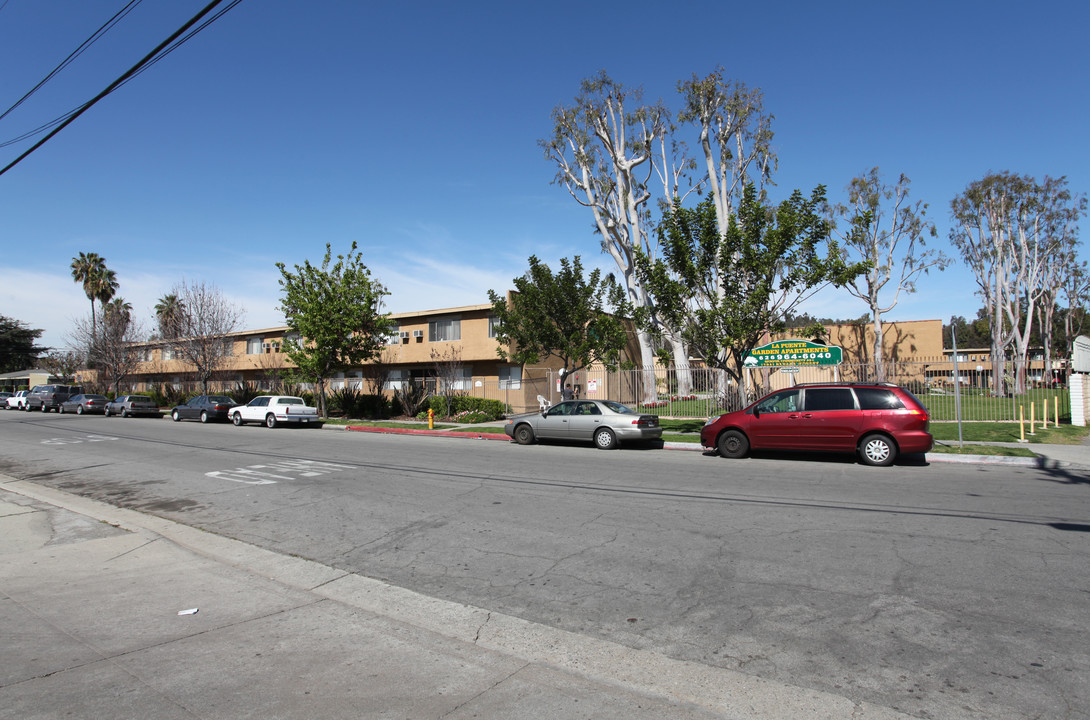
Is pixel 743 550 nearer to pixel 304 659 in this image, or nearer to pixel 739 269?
pixel 304 659

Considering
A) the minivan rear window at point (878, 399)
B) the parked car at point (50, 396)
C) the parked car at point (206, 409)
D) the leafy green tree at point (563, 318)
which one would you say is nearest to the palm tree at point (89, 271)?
the parked car at point (50, 396)

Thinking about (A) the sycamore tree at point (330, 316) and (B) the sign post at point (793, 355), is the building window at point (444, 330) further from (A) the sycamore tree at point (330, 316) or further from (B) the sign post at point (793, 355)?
(B) the sign post at point (793, 355)

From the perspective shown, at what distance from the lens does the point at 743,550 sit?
647 cm

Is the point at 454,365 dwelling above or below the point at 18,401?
above

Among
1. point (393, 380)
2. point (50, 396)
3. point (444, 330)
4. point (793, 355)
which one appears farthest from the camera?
point (50, 396)

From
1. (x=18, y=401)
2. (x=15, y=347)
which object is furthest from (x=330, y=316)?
(x=15, y=347)

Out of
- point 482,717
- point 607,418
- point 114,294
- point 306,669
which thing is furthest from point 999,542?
point 114,294

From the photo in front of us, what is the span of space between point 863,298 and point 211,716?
44.4m

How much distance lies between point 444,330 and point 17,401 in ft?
113

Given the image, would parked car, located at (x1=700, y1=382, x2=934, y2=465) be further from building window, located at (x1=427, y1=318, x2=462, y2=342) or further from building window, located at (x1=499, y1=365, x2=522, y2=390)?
building window, located at (x1=427, y1=318, x2=462, y2=342)

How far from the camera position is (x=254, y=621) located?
486 cm

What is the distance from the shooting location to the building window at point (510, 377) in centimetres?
3256

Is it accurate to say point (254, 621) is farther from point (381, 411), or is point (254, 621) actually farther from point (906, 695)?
point (381, 411)

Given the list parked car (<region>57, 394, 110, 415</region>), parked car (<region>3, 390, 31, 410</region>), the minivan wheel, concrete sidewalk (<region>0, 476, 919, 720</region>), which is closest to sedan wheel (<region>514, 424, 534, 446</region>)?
the minivan wheel
